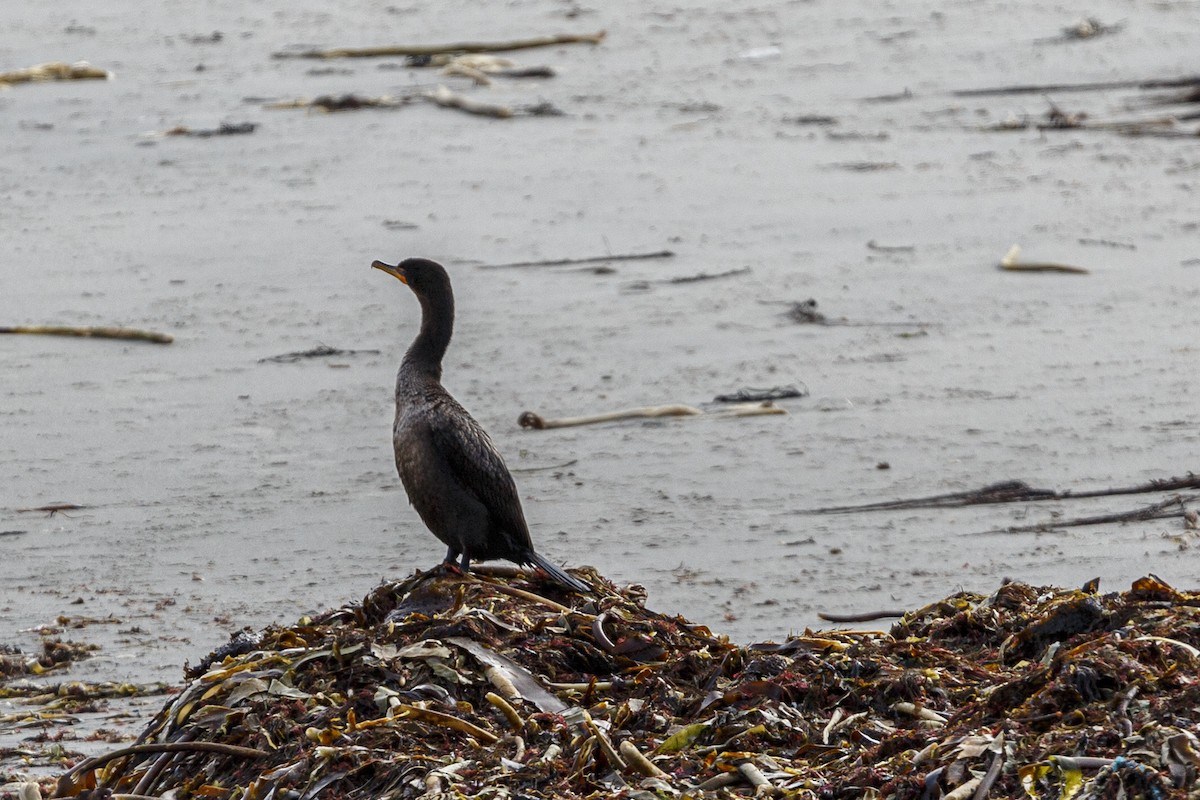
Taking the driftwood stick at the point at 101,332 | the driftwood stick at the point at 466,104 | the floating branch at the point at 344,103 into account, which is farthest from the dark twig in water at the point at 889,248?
the driftwood stick at the point at 101,332

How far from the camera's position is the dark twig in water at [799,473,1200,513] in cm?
730

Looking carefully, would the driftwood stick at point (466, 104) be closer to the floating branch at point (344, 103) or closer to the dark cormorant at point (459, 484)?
the floating branch at point (344, 103)

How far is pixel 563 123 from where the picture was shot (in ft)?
40.8

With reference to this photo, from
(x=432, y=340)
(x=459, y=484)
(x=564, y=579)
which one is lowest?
(x=564, y=579)

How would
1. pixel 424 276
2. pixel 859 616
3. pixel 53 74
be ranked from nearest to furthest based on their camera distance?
pixel 859 616 < pixel 424 276 < pixel 53 74

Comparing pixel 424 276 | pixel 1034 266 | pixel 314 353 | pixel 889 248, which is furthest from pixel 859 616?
pixel 889 248

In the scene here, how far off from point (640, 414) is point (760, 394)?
2.10 ft

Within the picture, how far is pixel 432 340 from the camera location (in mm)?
6082

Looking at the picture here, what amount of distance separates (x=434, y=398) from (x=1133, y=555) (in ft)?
8.80

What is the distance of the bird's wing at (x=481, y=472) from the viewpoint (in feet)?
18.2

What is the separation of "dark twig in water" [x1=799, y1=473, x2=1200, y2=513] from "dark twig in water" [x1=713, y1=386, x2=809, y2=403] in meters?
1.18

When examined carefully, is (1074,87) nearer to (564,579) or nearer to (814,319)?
(814,319)

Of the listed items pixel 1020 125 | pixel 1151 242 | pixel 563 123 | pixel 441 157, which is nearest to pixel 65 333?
pixel 441 157

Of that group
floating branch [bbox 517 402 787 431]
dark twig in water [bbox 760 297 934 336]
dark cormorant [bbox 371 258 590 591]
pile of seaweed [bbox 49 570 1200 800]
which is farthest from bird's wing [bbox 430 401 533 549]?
dark twig in water [bbox 760 297 934 336]
